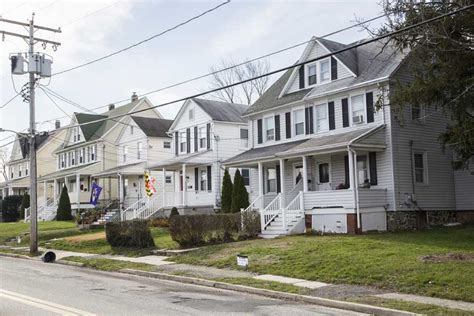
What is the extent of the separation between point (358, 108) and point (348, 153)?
9.04 ft

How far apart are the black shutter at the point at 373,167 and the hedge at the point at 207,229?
634 centimetres

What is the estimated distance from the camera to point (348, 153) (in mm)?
24766

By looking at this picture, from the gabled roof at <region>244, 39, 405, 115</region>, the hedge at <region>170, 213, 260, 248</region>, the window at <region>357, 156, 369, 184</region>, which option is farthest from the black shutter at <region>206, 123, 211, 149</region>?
the hedge at <region>170, 213, 260, 248</region>

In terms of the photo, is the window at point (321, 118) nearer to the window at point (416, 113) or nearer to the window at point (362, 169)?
the window at point (362, 169)

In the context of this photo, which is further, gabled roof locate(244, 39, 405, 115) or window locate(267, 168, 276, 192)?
window locate(267, 168, 276, 192)

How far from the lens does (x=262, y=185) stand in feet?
95.7

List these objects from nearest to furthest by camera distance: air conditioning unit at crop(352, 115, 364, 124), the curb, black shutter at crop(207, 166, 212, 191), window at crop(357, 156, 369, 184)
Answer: the curb → window at crop(357, 156, 369, 184) → air conditioning unit at crop(352, 115, 364, 124) → black shutter at crop(207, 166, 212, 191)

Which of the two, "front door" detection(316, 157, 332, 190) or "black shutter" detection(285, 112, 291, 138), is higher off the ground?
"black shutter" detection(285, 112, 291, 138)

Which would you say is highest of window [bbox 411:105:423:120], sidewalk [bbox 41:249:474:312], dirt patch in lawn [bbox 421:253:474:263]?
window [bbox 411:105:423:120]

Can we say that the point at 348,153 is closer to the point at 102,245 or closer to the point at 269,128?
the point at 269,128

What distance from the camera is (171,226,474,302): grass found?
12062mm

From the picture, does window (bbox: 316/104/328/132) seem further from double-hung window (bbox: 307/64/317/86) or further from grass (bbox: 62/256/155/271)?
grass (bbox: 62/256/155/271)

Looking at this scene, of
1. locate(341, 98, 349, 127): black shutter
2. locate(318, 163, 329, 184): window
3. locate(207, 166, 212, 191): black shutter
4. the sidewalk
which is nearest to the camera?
the sidewalk

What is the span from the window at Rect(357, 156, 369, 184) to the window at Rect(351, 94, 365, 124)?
1.74 m
